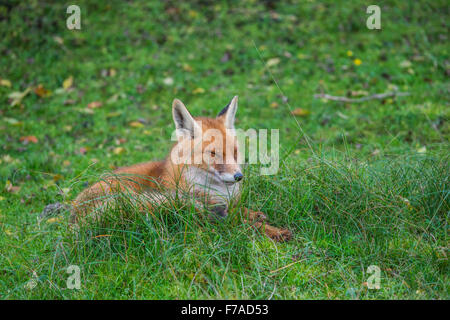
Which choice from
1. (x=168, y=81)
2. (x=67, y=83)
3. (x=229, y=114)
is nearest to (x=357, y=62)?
(x=168, y=81)

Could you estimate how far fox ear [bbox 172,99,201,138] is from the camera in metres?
4.39

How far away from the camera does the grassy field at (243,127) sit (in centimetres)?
364

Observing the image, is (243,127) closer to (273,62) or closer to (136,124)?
(136,124)

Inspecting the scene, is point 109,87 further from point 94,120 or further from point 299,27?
point 299,27

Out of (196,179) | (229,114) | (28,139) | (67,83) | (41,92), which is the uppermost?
(229,114)

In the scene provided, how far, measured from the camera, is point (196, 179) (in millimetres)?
4410

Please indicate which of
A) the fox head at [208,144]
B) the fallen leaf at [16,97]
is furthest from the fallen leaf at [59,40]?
the fox head at [208,144]

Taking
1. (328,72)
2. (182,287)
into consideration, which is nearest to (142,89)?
(328,72)

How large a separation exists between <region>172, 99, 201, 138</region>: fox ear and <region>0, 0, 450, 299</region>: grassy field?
27.4 inches

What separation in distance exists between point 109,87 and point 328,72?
454 cm

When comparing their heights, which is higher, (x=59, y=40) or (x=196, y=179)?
(x=59, y=40)

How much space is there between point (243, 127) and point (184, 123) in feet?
7.41

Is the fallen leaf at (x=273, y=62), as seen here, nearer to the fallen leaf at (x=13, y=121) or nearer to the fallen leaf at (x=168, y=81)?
the fallen leaf at (x=168, y=81)
